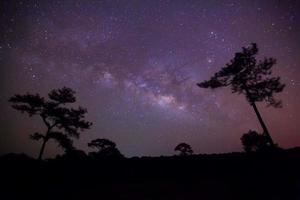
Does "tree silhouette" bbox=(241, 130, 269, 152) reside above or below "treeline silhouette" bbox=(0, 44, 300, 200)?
above

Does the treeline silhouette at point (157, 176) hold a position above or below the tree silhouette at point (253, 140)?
below

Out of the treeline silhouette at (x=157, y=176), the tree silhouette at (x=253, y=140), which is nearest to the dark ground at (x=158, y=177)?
the treeline silhouette at (x=157, y=176)

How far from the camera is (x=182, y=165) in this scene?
9.47 metres

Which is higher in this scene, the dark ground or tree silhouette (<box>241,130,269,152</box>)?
tree silhouette (<box>241,130,269,152</box>)

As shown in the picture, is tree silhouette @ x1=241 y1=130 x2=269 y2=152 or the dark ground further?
tree silhouette @ x1=241 y1=130 x2=269 y2=152

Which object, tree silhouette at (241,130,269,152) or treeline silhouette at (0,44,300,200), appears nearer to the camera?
treeline silhouette at (0,44,300,200)

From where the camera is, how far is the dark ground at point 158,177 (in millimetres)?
7990

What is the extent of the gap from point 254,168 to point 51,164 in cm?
784

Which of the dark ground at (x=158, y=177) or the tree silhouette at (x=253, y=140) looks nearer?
the dark ground at (x=158, y=177)

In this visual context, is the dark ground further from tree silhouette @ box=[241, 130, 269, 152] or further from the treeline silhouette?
tree silhouette @ box=[241, 130, 269, 152]

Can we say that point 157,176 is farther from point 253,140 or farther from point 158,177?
point 253,140

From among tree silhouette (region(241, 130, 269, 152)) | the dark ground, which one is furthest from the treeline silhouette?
tree silhouette (region(241, 130, 269, 152))

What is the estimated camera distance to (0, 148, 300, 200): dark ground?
315 inches

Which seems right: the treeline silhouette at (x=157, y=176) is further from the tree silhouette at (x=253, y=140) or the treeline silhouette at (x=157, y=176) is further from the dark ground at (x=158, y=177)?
the tree silhouette at (x=253, y=140)
